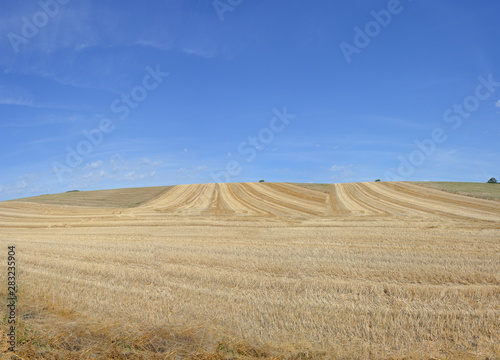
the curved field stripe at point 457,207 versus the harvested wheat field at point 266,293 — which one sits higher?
the curved field stripe at point 457,207

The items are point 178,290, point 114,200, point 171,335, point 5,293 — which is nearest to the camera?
point 171,335

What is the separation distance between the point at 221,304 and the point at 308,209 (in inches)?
776

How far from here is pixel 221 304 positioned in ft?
21.2

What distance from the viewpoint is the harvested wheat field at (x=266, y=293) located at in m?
4.58

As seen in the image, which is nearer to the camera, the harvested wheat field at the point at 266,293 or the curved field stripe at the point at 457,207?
the harvested wheat field at the point at 266,293

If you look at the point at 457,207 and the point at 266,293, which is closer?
the point at 266,293

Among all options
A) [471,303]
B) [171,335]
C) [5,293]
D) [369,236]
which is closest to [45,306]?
[5,293]

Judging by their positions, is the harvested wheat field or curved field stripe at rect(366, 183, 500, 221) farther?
curved field stripe at rect(366, 183, 500, 221)

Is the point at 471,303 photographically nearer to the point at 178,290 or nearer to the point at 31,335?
the point at 178,290

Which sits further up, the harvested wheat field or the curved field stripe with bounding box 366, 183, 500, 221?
the curved field stripe with bounding box 366, 183, 500, 221

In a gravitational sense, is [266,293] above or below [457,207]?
below

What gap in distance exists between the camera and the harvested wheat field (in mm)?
4578

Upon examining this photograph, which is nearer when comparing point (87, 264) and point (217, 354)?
point (217, 354)

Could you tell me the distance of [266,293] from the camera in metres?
7.15
